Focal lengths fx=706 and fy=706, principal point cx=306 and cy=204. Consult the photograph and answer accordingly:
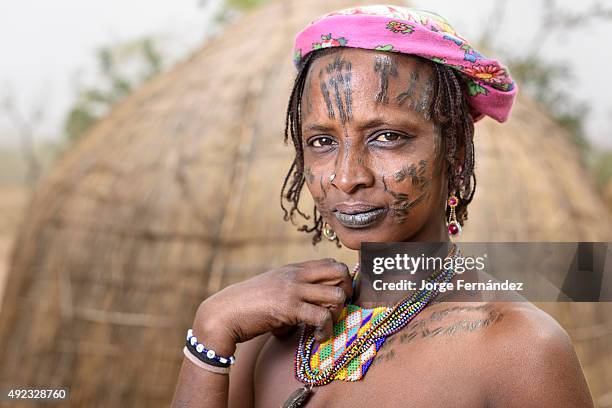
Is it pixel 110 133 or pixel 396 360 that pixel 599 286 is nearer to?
pixel 396 360

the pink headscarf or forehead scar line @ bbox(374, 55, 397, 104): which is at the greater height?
the pink headscarf

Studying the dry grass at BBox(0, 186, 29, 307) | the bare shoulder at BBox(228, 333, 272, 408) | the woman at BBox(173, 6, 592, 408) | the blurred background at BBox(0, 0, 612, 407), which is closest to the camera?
the woman at BBox(173, 6, 592, 408)

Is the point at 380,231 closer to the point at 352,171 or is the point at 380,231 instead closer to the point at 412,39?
the point at 352,171

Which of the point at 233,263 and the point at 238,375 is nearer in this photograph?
the point at 238,375

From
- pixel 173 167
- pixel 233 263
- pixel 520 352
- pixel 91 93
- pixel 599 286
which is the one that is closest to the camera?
pixel 520 352

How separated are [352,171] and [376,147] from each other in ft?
0.23

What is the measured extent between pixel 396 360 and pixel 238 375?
0.43 m

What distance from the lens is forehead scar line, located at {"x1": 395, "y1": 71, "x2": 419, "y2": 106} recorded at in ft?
4.57

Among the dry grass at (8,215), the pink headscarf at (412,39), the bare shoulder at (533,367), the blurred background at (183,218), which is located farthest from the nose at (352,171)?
the dry grass at (8,215)

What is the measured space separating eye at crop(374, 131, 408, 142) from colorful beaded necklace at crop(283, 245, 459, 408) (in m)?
0.29

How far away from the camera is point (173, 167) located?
432 centimetres

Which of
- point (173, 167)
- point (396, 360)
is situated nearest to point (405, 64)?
point (396, 360)

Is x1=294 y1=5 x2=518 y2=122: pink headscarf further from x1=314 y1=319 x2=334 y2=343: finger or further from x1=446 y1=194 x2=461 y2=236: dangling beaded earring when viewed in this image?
x1=314 y1=319 x2=334 y2=343: finger

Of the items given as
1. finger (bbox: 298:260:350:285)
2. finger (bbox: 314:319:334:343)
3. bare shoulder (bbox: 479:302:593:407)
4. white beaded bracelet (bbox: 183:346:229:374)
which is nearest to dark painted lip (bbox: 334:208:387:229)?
finger (bbox: 298:260:350:285)
